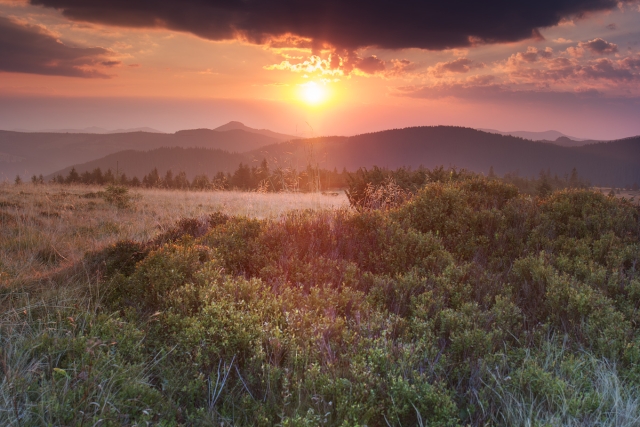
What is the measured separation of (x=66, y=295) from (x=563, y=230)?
7605 millimetres

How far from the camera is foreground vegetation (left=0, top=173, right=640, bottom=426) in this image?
275cm

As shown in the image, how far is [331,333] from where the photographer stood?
3.58 m

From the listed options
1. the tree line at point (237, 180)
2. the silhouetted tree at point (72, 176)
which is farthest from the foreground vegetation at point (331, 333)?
the silhouetted tree at point (72, 176)

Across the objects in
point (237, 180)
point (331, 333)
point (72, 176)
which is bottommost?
point (331, 333)

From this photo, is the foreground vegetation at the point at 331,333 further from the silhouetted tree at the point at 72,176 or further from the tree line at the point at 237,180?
the silhouetted tree at the point at 72,176

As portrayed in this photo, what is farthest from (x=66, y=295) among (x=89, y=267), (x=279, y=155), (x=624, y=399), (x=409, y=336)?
(x=279, y=155)

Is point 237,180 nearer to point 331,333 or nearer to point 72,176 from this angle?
point 72,176

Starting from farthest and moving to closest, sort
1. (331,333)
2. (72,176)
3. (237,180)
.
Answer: (237,180) → (72,176) → (331,333)

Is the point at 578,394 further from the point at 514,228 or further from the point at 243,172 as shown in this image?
the point at 243,172

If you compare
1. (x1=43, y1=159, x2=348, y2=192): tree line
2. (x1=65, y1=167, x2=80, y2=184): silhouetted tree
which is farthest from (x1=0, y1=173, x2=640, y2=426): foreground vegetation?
(x1=65, y1=167, x2=80, y2=184): silhouetted tree

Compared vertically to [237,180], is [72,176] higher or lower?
higher

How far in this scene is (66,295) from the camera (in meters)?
4.25

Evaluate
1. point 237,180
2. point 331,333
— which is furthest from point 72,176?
point 331,333

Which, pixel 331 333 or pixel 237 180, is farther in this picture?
pixel 237 180
